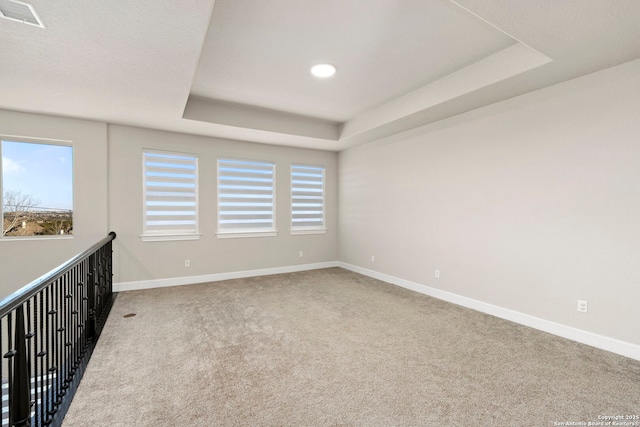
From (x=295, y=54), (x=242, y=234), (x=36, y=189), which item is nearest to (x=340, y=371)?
(x=295, y=54)

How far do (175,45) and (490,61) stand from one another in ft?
9.32

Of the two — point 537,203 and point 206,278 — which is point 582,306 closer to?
point 537,203

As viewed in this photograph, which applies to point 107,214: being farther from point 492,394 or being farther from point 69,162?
point 492,394

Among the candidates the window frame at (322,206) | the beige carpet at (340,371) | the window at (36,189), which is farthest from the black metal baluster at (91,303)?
the window frame at (322,206)

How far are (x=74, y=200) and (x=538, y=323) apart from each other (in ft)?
19.1

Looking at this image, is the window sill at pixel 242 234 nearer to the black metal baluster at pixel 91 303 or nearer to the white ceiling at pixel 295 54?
the white ceiling at pixel 295 54

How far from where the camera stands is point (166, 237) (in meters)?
4.88

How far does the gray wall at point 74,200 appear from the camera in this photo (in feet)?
13.0

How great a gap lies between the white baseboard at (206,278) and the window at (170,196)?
65 cm

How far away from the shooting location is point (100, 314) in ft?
11.0

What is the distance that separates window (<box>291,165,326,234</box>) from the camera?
239 inches

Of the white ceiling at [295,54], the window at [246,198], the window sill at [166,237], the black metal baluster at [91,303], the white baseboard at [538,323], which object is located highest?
the white ceiling at [295,54]

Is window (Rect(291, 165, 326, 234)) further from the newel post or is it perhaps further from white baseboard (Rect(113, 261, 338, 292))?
the newel post

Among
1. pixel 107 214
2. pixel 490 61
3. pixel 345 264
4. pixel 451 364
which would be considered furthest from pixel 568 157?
pixel 107 214
